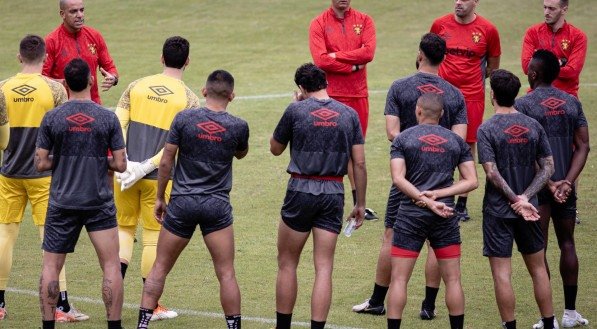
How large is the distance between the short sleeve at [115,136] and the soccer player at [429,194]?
7.57 ft

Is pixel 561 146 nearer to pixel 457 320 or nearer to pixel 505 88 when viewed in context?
pixel 505 88

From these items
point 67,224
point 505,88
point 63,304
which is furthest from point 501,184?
point 63,304

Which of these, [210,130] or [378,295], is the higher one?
[210,130]

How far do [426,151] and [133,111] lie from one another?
114 inches

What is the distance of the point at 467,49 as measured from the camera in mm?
13227

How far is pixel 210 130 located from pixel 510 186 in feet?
8.57

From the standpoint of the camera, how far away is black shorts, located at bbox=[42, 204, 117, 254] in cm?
900

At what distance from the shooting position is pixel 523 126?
9.02m

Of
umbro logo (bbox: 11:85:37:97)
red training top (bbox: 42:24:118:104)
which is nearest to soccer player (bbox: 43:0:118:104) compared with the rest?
red training top (bbox: 42:24:118:104)

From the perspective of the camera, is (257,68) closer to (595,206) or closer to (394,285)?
(595,206)

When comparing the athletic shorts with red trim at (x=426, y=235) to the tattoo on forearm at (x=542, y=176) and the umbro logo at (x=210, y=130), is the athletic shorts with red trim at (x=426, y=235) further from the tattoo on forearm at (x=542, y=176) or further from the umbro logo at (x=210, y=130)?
the umbro logo at (x=210, y=130)

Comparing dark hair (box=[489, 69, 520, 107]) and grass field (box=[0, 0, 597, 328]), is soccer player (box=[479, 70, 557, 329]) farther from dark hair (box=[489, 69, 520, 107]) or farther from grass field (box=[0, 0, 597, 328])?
grass field (box=[0, 0, 597, 328])

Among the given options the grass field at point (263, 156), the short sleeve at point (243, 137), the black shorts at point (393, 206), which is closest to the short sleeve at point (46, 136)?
the short sleeve at point (243, 137)

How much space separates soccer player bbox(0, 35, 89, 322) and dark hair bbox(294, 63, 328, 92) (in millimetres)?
2350
